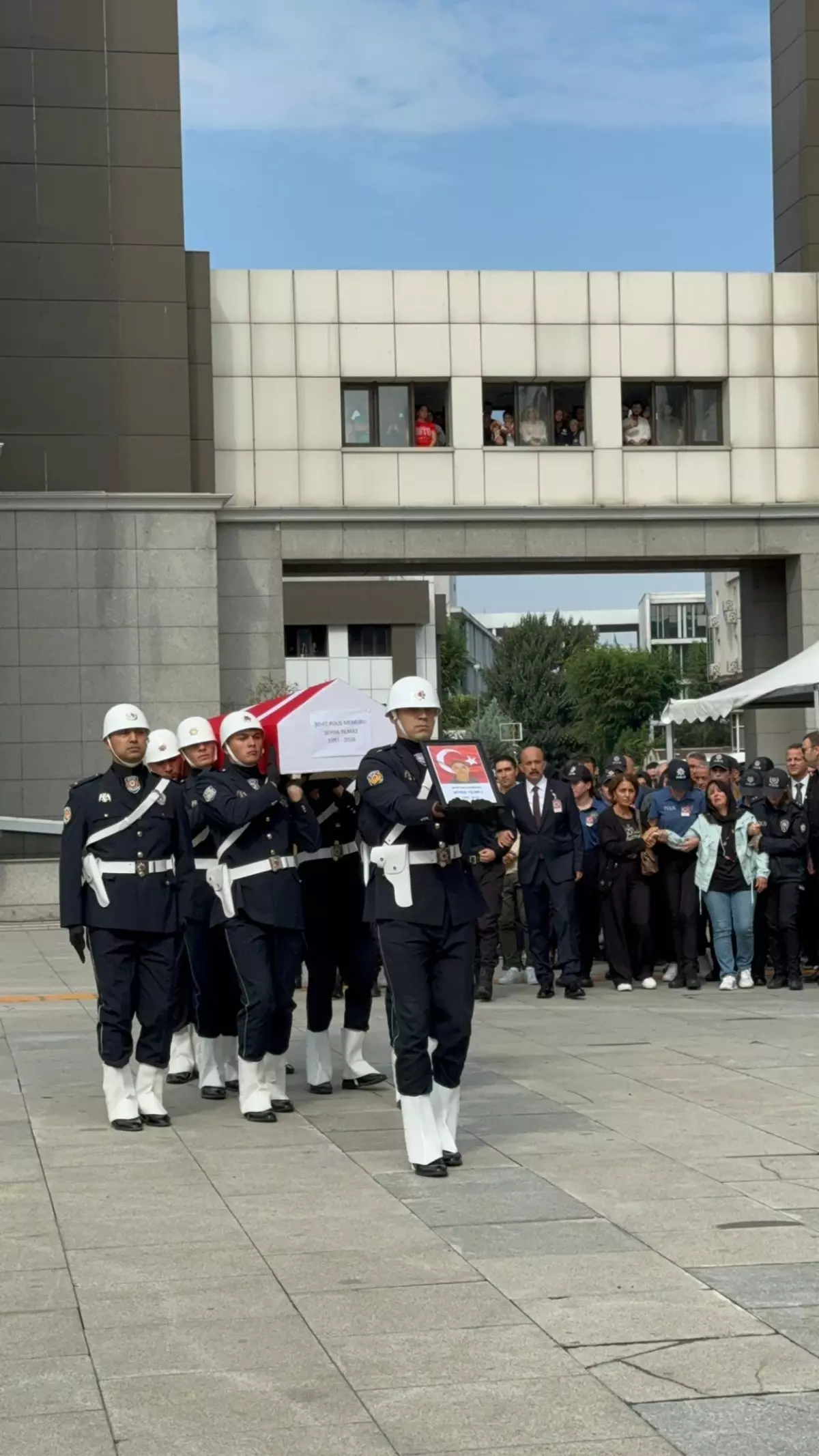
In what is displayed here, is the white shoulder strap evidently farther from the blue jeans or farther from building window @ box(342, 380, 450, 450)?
building window @ box(342, 380, 450, 450)

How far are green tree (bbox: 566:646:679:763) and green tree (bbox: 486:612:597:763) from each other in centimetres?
94

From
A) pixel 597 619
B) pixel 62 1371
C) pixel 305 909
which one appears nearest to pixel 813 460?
pixel 305 909

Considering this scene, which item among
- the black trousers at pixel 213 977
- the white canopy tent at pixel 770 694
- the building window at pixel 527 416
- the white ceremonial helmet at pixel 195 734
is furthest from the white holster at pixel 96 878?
the building window at pixel 527 416

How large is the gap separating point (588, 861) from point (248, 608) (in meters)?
13.0

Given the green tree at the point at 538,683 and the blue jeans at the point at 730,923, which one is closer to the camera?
the blue jeans at the point at 730,923

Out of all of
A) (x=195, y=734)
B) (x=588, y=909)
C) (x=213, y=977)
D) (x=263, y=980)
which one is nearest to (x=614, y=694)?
(x=588, y=909)

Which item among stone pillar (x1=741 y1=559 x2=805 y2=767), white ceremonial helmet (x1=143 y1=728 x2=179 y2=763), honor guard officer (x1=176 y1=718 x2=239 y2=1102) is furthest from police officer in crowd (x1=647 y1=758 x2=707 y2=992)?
stone pillar (x1=741 y1=559 x2=805 y2=767)

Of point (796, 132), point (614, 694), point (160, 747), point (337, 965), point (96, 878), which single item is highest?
point (796, 132)

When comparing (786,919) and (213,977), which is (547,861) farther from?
(213,977)

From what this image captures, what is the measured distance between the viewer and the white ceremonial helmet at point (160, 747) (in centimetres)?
1119

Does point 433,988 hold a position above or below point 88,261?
below

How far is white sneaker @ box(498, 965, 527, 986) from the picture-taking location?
17.9 metres

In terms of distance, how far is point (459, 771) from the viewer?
8977 millimetres

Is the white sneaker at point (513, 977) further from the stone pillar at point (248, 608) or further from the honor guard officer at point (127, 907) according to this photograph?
the stone pillar at point (248, 608)
